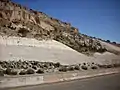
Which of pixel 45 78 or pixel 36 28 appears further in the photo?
pixel 36 28

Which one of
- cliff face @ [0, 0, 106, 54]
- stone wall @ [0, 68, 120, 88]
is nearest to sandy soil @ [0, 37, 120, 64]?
cliff face @ [0, 0, 106, 54]

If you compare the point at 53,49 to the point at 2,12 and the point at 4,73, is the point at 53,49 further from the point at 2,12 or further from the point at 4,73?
the point at 4,73

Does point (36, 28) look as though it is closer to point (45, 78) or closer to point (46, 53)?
point (46, 53)

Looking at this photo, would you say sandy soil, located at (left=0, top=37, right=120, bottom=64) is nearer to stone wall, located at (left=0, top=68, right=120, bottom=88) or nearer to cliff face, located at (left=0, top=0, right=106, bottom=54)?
cliff face, located at (left=0, top=0, right=106, bottom=54)

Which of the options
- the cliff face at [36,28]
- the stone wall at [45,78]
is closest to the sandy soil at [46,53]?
the cliff face at [36,28]

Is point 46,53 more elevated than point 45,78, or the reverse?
point 46,53

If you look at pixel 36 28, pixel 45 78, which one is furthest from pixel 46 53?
pixel 36 28

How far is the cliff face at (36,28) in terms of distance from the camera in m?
8.25

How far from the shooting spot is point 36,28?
1141 centimetres

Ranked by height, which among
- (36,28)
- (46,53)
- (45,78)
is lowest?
(45,78)

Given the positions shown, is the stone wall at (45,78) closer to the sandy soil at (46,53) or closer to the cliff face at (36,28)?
the sandy soil at (46,53)

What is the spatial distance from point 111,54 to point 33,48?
10.4ft

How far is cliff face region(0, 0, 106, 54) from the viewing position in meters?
8.25

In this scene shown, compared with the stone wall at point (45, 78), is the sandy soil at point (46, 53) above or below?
above
